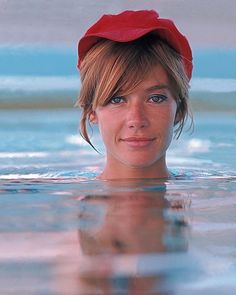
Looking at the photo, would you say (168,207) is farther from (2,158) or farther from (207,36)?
(207,36)

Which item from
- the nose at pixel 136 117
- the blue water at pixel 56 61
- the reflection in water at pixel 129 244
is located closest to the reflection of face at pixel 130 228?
the reflection in water at pixel 129 244

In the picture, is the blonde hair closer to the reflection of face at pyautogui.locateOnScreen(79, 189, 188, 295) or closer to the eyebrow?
the eyebrow

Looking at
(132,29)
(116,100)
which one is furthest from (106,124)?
(132,29)

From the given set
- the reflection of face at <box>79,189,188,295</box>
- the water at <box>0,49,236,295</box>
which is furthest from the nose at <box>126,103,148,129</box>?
the reflection of face at <box>79,189,188,295</box>

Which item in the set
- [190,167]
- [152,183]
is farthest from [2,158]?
[152,183]

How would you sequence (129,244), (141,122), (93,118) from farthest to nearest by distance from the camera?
(93,118), (141,122), (129,244)

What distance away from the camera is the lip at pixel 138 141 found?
1074 millimetres

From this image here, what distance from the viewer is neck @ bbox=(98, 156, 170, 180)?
1149 millimetres

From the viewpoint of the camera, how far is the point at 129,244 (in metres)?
0.33

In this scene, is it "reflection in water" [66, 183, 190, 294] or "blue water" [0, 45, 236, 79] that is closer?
"reflection in water" [66, 183, 190, 294]

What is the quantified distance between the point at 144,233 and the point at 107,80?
30.3 inches

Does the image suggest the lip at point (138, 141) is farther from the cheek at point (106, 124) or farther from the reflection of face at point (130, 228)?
the reflection of face at point (130, 228)

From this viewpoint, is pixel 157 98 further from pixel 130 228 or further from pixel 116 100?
pixel 130 228

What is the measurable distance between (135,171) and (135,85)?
16 cm
